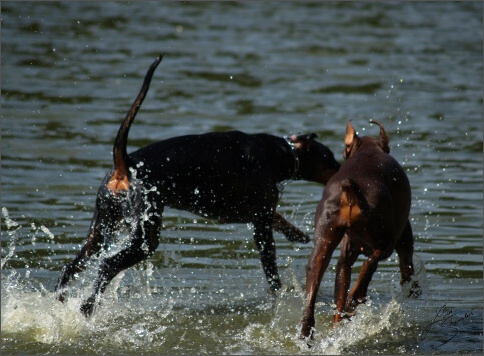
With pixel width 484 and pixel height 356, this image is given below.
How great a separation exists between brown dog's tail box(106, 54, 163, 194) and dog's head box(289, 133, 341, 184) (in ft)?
5.48

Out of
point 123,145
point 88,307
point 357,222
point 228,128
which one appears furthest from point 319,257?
point 228,128

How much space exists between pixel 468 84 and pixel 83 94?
6.41 meters

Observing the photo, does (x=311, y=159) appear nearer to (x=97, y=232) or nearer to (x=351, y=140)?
(x=351, y=140)

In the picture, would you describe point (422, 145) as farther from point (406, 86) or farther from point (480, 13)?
point (480, 13)

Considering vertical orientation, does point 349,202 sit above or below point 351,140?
below

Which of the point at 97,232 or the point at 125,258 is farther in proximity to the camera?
the point at 97,232

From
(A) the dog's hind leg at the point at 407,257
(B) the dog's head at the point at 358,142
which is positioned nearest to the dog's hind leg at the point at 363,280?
(A) the dog's hind leg at the point at 407,257

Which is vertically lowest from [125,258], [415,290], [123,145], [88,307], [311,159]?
[88,307]

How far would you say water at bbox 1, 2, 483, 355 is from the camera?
20.6 feet

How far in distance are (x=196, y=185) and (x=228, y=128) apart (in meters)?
5.85

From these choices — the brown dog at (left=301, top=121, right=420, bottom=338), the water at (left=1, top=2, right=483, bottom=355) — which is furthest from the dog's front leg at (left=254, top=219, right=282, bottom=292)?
the brown dog at (left=301, top=121, right=420, bottom=338)

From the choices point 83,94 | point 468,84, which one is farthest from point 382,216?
point 468,84

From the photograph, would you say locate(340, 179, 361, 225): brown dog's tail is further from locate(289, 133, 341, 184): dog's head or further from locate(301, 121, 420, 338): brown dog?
locate(289, 133, 341, 184): dog's head

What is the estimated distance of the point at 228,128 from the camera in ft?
41.4
